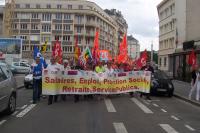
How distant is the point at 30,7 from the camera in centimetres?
10994

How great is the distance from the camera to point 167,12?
6806 centimetres

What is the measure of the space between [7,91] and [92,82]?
6.63 meters

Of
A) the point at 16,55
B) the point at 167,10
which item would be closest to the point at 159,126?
the point at 16,55

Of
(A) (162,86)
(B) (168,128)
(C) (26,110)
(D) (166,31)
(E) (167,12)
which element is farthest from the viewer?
(E) (167,12)

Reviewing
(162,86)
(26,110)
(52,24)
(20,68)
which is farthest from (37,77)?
(52,24)

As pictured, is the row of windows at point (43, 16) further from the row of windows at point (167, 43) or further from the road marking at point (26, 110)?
the road marking at point (26, 110)

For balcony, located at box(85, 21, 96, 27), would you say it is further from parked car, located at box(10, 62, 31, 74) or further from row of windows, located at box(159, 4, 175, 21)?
parked car, located at box(10, 62, 31, 74)

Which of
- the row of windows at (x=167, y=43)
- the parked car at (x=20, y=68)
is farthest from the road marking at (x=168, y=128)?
the row of windows at (x=167, y=43)

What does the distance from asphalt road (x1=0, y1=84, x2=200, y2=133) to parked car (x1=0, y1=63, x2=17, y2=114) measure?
30 centimetres

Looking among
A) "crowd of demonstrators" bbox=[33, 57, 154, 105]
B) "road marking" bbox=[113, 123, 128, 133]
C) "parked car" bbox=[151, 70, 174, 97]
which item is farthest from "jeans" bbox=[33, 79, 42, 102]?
"parked car" bbox=[151, 70, 174, 97]

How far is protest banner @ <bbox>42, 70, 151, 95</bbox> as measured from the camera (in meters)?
16.5

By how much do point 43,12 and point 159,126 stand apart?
99.9m

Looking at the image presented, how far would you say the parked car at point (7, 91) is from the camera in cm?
1135

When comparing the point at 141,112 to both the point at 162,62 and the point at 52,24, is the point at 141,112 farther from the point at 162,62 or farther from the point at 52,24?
the point at 52,24
